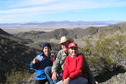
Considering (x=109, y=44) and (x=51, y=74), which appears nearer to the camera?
(x=51, y=74)

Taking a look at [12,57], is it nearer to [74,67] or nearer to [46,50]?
[46,50]

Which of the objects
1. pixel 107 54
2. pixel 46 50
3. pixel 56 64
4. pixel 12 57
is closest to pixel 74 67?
pixel 56 64

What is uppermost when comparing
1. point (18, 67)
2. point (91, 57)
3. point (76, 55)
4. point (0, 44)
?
point (76, 55)

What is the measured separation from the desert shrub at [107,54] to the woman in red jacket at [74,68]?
2.97m

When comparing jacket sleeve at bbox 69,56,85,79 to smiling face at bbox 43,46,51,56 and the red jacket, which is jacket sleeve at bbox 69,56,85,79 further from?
smiling face at bbox 43,46,51,56

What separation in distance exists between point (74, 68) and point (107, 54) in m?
3.64

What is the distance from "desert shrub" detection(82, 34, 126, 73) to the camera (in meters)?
7.62

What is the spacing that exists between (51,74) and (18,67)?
66.1 ft

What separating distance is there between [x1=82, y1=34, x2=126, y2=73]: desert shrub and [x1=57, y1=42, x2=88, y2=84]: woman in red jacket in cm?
297

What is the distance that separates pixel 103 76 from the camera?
7.23 meters

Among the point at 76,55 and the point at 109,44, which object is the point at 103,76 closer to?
the point at 109,44

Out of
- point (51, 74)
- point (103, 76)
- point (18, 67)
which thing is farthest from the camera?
point (18, 67)

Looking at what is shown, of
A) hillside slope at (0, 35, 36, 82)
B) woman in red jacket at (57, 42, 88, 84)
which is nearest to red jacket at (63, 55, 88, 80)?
woman in red jacket at (57, 42, 88, 84)

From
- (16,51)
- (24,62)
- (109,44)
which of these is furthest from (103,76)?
(16,51)
